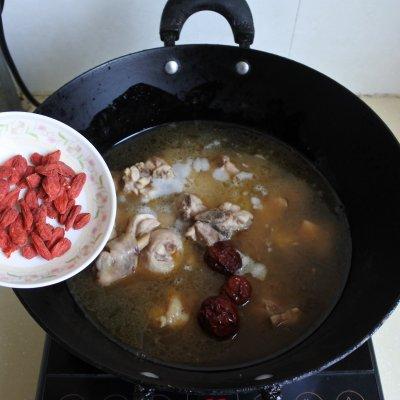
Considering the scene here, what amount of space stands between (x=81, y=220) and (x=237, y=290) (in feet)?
1.15

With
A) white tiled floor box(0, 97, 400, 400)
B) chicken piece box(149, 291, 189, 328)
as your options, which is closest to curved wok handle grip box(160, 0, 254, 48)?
chicken piece box(149, 291, 189, 328)

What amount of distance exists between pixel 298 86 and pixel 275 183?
248mm

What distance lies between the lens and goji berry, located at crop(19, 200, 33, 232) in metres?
0.97

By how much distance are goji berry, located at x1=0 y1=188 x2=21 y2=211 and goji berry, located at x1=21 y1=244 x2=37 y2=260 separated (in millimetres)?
91

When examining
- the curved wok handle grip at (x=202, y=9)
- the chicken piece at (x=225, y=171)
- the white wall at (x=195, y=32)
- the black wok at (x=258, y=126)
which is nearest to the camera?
the black wok at (x=258, y=126)

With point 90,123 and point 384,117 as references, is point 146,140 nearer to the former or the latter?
point 90,123

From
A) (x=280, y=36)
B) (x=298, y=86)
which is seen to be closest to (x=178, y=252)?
(x=298, y=86)

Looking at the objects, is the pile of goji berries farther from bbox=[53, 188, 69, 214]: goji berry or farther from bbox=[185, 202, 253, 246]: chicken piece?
bbox=[185, 202, 253, 246]: chicken piece

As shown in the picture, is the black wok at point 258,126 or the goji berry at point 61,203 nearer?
the black wok at point 258,126

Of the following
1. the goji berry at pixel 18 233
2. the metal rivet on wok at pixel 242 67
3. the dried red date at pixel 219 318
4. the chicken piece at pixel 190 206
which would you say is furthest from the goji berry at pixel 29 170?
the metal rivet on wok at pixel 242 67

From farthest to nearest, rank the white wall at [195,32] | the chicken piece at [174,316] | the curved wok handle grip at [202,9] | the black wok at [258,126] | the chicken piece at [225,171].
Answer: the white wall at [195,32] → the chicken piece at [225,171] → the curved wok handle grip at [202,9] → the chicken piece at [174,316] → the black wok at [258,126]

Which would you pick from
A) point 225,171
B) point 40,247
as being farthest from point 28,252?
point 225,171

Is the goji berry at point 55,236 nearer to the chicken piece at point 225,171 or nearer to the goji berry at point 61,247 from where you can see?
the goji berry at point 61,247

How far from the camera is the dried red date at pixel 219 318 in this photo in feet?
3.13
